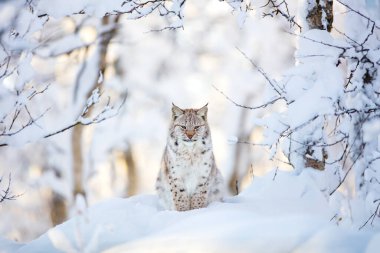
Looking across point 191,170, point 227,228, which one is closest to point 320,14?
point 191,170

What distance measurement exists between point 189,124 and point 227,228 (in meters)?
2.25

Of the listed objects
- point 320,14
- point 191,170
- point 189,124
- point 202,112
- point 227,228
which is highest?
point 320,14

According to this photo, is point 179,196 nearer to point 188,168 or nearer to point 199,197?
point 199,197

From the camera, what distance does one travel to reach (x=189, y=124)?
19.5ft

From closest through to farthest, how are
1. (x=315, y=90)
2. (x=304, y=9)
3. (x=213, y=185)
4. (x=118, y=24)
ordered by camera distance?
(x=315, y=90), (x=304, y=9), (x=213, y=185), (x=118, y=24)

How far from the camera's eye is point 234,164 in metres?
16.2

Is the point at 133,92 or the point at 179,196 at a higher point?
the point at 133,92

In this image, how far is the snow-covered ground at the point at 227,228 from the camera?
3.39 m

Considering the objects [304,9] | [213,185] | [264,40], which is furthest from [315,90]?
[264,40]

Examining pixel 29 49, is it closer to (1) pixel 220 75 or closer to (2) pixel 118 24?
(2) pixel 118 24

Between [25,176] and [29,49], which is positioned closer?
[29,49]

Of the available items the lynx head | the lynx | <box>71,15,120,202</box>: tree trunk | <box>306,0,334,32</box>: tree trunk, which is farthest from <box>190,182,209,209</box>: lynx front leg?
<box>71,15,120,202</box>: tree trunk

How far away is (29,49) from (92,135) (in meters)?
10.8

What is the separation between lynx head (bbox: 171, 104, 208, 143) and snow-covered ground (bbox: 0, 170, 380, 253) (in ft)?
Result: 2.60
